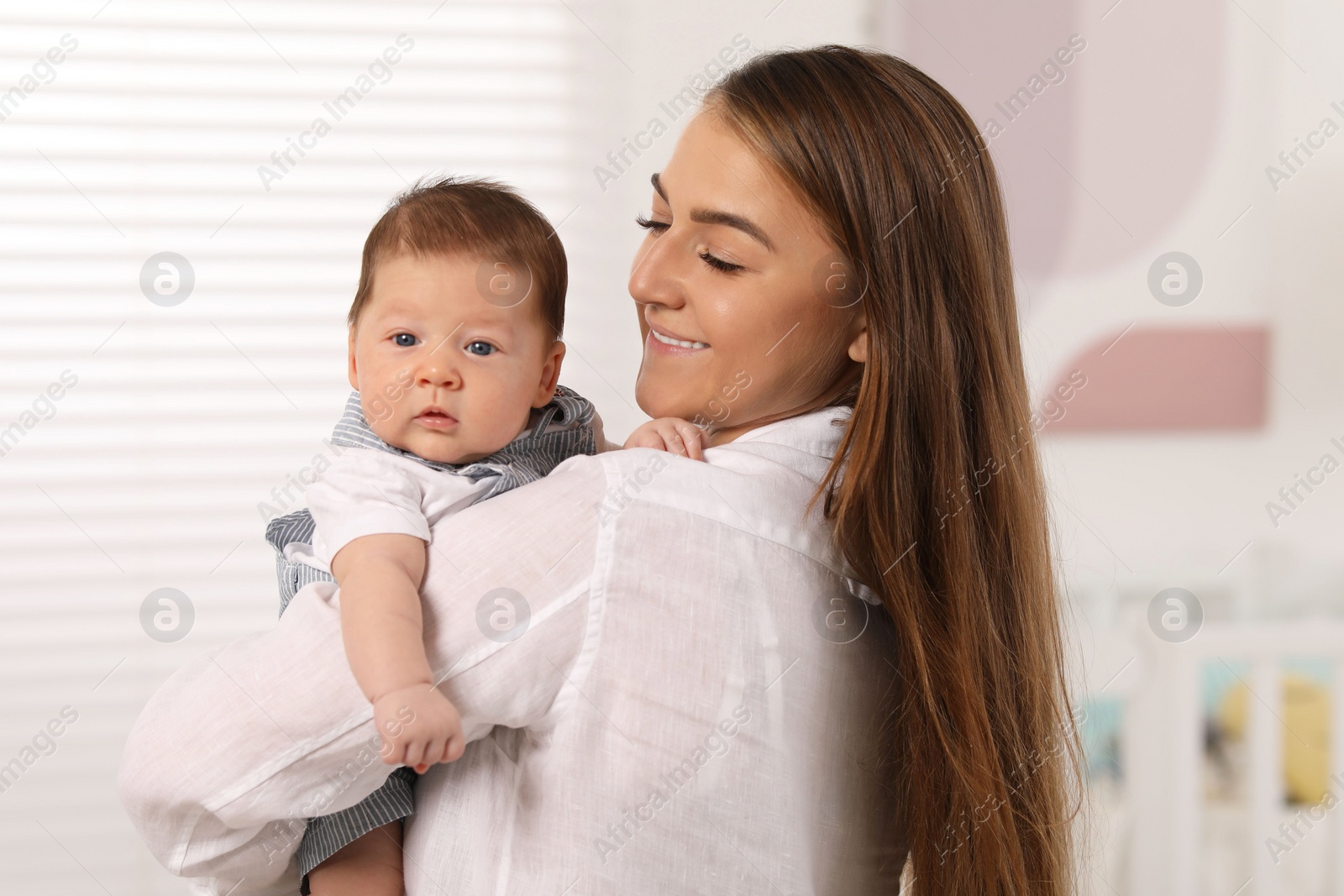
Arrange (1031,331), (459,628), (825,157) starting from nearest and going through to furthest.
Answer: (459,628)
(825,157)
(1031,331)

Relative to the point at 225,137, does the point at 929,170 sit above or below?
below

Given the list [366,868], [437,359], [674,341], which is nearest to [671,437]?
[674,341]

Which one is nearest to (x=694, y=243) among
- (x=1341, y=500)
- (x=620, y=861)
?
(x=620, y=861)

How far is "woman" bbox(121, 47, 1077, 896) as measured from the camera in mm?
859

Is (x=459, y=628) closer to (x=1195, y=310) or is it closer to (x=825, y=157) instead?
(x=825, y=157)

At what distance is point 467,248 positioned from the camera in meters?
1.07

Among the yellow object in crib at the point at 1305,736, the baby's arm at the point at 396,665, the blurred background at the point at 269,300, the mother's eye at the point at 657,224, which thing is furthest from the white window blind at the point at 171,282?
the yellow object in crib at the point at 1305,736

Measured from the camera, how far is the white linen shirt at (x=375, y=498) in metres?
0.93

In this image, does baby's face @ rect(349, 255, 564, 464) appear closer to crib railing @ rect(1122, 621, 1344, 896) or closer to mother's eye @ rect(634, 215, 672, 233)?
mother's eye @ rect(634, 215, 672, 233)

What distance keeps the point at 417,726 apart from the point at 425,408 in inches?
14.2

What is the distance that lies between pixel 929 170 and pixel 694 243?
0.78 ft

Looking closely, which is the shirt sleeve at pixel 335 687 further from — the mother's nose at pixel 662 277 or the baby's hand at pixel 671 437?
the mother's nose at pixel 662 277

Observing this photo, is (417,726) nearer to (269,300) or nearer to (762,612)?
(762,612)

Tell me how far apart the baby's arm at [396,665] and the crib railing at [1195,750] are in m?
2.08
